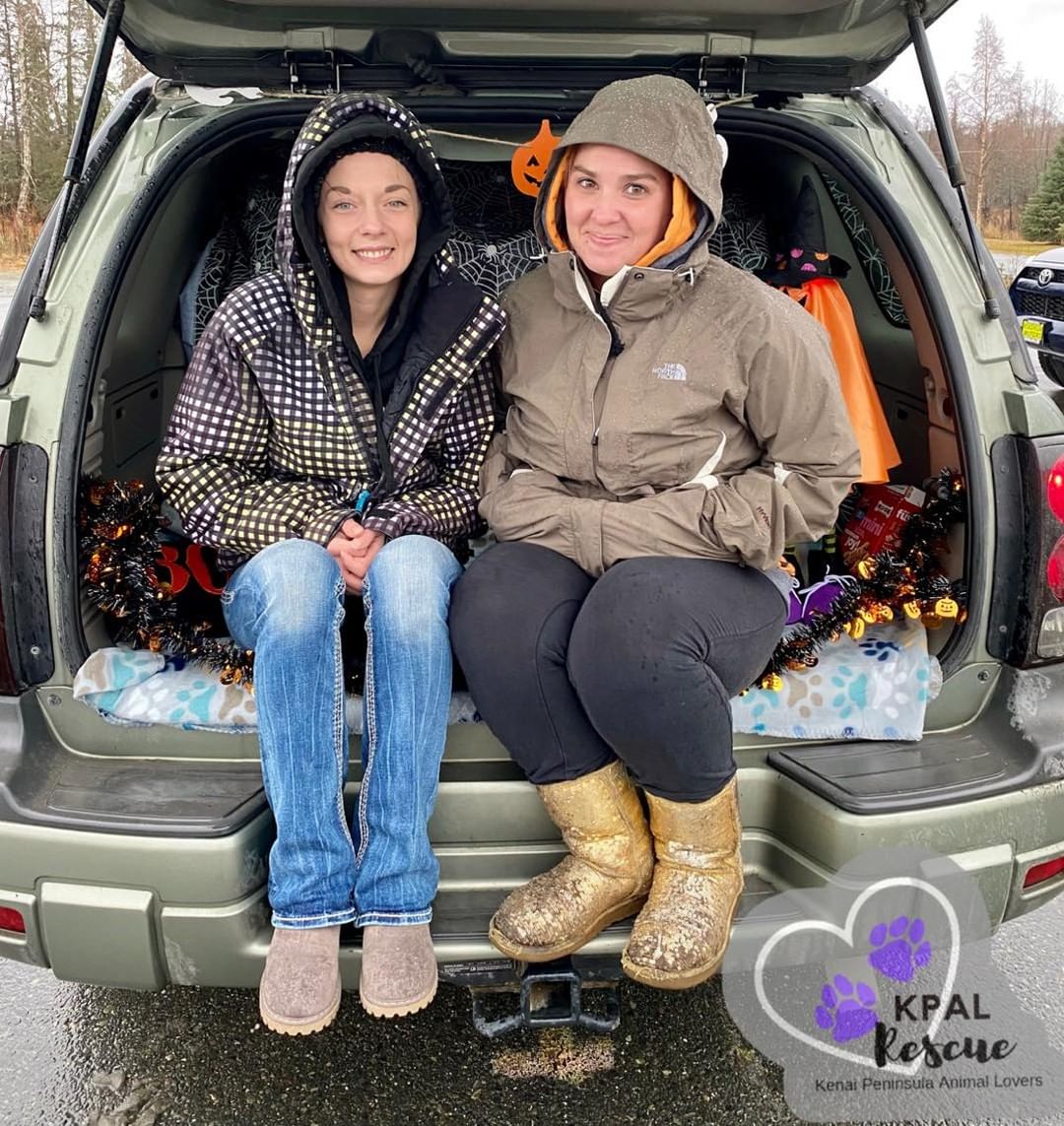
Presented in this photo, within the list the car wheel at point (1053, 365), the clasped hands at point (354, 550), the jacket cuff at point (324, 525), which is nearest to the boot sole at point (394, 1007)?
the clasped hands at point (354, 550)

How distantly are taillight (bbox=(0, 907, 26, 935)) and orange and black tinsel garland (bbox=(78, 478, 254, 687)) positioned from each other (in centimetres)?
49

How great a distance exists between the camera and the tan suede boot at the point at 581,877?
167cm

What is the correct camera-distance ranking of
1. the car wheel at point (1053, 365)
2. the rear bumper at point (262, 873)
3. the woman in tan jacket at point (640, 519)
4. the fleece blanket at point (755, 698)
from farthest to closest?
the car wheel at point (1053, 365) → the fleece blanket at point (755, 698) → the woman in tan jacket at point (640, 519) → the rear bumper at point (262, 873)

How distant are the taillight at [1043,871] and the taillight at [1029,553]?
13.5 inches

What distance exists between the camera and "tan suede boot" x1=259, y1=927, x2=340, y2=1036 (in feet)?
5.24

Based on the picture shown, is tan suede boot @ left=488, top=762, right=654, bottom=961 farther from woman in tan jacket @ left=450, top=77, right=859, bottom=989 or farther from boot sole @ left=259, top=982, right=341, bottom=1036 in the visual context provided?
boot sole @ left=259, top=982, right=341, bottom=1036

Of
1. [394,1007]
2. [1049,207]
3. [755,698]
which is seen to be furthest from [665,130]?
[1049,207]

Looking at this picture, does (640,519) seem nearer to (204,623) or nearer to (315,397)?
(315,397)

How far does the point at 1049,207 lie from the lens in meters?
30.8

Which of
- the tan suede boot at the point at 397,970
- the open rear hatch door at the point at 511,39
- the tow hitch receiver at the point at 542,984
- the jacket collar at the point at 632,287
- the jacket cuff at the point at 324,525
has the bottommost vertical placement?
the tow hitch receiver at the point at 542,984

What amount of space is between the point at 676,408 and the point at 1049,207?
34379mm

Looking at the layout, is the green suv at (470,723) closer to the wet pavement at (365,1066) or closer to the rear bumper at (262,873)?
the rear bumper at (262,873)

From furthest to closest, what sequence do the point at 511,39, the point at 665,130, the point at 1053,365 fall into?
the point at 1053,365, the point at 511,39, the point at 665,130

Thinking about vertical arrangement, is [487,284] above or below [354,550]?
above
